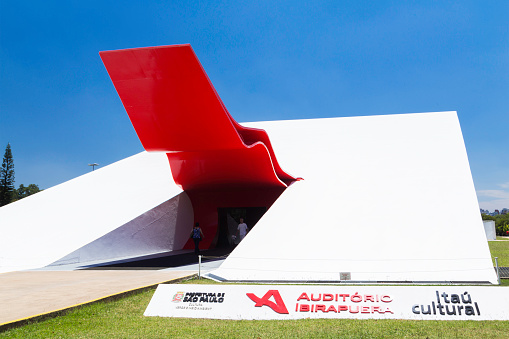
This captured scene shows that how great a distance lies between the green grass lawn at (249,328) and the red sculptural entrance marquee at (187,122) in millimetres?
5210

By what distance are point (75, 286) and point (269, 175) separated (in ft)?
21.8

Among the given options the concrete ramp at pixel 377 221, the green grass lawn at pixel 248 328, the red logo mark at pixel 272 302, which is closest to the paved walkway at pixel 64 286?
the green grass lawn at pixel 248 328

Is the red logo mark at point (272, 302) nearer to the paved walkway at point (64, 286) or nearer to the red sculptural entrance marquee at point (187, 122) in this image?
the paved walkway at point (64, 286)

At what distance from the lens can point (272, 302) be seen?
5426 millimetres

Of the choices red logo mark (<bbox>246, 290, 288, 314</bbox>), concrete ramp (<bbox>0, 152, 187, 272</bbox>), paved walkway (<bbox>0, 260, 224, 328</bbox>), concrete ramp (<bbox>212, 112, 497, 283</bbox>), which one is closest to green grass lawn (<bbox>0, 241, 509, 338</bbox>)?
red logo mark (<bbox>246, 290, 288, 314</bbox>)

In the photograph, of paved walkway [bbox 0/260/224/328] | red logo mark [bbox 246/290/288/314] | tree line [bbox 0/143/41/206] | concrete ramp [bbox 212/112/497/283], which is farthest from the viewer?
tree line [bbox 0/143/41/206]

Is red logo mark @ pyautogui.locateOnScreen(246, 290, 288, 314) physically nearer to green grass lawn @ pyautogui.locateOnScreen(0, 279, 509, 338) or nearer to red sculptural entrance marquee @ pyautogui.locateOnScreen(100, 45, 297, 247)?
green grass lawn @ pyautogui.locateOnScreen(0, 279, 509, 338)

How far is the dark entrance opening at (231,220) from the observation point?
54.4 ft

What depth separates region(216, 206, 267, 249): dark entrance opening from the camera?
54.4 ft

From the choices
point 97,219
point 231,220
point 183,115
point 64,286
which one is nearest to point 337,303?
point 64,286

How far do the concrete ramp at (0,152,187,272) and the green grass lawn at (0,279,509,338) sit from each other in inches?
257

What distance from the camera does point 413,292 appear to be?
5285 mm

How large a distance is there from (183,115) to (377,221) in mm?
5220

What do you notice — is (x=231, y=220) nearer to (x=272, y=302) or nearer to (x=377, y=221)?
(x=377, y=221)
